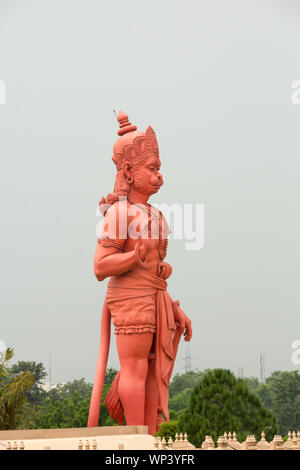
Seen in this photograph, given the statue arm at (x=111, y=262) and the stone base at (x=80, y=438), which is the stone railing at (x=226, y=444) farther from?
the statue arm at (x=111, y=262)

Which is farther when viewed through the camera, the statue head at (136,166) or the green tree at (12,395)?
the green tree at (12,395)

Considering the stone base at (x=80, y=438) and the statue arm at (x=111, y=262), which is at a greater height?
the statue arm at (x=111, y=262)

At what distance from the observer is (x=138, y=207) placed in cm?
1415

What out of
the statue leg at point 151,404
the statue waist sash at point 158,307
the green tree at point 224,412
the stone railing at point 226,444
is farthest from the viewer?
the green tree at point 224,412

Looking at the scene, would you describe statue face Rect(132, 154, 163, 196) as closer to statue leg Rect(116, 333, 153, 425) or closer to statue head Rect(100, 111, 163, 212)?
statue head Rect(100, 111, 163, 212)

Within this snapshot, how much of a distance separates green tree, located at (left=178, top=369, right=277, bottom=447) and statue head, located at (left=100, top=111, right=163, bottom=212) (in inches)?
266

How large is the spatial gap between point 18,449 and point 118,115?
19.9 ft

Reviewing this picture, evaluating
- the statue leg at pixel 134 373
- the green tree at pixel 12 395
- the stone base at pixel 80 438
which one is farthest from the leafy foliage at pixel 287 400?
the stone base at pixel 80 438

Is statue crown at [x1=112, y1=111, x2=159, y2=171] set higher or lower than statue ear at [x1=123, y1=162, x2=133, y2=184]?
higher

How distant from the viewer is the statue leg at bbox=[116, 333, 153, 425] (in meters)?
13.6

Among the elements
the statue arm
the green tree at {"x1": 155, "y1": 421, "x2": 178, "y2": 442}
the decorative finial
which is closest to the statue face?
the decorative finial

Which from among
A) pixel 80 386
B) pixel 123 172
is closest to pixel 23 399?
pixel 123 172

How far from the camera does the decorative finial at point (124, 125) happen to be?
1453 cm

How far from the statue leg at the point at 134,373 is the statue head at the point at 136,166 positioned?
2.22 metres
